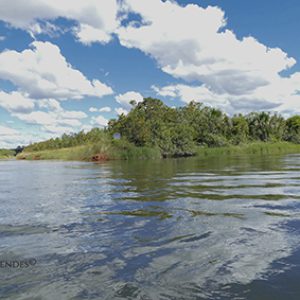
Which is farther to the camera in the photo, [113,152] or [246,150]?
[246,150]

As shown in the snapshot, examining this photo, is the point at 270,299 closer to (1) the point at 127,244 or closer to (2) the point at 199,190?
(1) the point at 127,244

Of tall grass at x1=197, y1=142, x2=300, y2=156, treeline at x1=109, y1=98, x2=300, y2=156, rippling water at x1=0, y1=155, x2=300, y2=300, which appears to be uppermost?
treeline at x1=109, y1=98, x2=300, y2=156

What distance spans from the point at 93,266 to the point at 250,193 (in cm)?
714

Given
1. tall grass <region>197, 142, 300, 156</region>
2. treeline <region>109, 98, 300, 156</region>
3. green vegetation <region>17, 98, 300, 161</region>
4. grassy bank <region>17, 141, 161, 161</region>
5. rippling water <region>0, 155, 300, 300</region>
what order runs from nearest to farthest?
rippling water <region>0, 155, 300, 300</region>, grassy bank <region>17, 141, 161, 161</region>, green vegetation <region>17, 98, 300, 161</region>, treeline <region>109, 98, 300, 156</region>, tall grass <region>197, 142, 300, 156</region>

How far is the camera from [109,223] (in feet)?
22.1

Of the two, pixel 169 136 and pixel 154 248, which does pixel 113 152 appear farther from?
pixel 154 248

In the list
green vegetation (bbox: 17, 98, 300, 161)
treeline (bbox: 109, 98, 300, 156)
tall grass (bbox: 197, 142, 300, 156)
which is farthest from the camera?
tall grass (bbox: 197, 142, 300, 156)

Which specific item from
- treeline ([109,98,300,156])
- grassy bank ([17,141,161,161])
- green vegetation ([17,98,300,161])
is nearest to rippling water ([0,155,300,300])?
grassy bank ([17,141,161,161])

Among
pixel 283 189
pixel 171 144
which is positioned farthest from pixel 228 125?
pixel 283 189

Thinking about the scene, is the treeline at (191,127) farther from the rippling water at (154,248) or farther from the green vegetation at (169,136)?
the rippling water at (154,248)

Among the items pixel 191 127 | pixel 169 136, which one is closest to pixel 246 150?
pixel 191 127

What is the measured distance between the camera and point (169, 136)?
50094mm

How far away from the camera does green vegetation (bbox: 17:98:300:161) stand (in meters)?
44.3

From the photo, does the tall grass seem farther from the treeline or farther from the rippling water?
the rippling water
